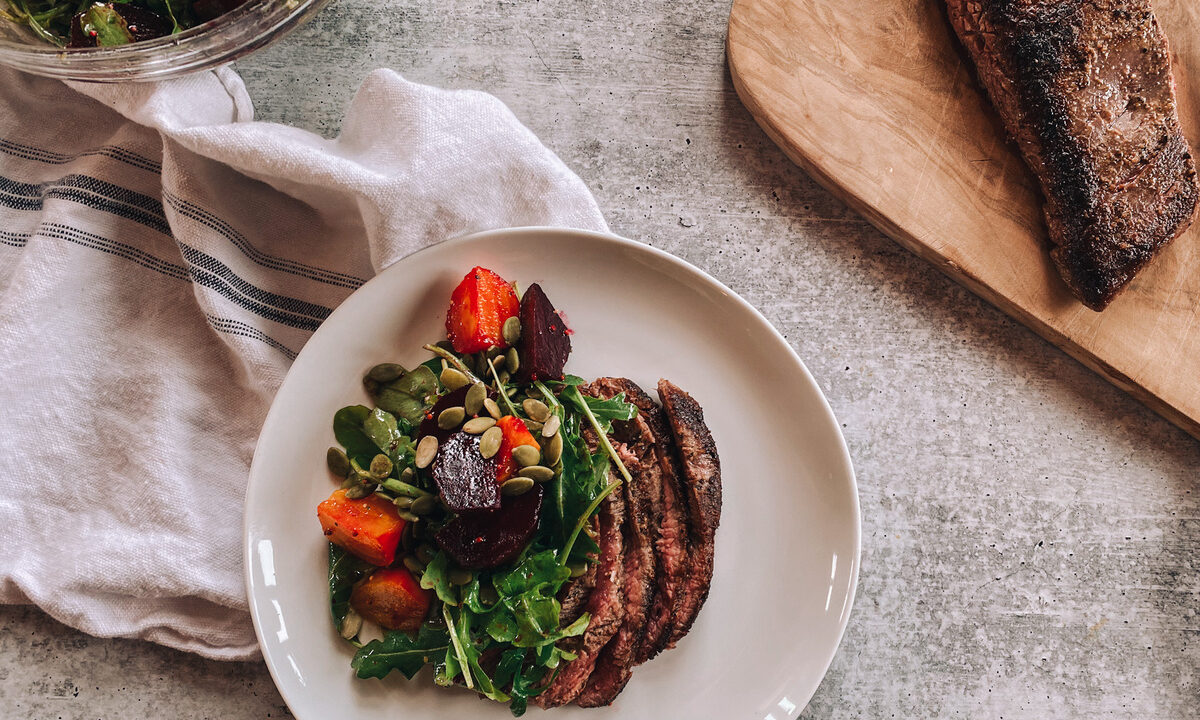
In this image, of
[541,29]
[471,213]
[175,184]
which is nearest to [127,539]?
[175,184]

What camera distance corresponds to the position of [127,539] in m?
2.72

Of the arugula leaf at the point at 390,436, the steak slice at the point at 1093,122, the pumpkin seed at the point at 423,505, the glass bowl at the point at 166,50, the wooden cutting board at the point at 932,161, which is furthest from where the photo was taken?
the wooden cutting board at the point at 932,161

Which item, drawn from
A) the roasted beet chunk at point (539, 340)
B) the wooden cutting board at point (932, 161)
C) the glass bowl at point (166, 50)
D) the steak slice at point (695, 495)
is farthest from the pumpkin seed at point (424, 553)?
the wooden cutting board at point (932, 161)

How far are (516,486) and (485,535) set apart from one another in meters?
0.17

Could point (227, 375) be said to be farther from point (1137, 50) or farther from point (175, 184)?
point (1137, 50)

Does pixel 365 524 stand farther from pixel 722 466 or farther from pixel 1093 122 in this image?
pixel 1093 122

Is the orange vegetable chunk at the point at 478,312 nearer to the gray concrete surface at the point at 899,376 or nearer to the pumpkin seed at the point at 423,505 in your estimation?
the pumpkin seed at the point at 423,505

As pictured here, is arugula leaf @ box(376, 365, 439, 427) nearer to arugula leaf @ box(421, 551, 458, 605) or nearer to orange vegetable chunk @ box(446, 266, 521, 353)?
orange vegetable chunk @ box(446, 266, 521, 353)

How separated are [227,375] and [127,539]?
2.10 ft

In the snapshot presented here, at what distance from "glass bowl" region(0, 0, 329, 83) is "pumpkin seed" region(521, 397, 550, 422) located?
1375 millimetres

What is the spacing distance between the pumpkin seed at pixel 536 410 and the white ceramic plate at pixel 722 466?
348 mm

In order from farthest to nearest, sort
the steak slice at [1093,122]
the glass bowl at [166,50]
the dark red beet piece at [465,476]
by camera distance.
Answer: the steak slice at [1093,122] → the dark red beet piece at [465,476] → the glass bowl at [166,50]

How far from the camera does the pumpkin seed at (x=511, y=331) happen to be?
8.61 ft

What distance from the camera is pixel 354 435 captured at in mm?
2652
